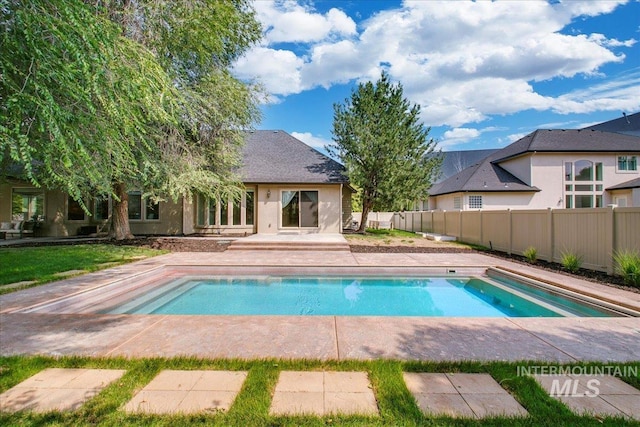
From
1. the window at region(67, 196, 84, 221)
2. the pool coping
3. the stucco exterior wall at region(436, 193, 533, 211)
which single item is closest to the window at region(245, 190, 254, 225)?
the window at region(67, 196, 84, 221)

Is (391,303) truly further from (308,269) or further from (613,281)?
(613,281)

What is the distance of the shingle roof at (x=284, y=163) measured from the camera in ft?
49.5

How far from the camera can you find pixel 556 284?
617 centimetres

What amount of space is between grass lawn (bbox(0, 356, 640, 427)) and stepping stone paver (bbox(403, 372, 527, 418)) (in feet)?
0.23

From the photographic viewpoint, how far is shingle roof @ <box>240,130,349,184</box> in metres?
15.1

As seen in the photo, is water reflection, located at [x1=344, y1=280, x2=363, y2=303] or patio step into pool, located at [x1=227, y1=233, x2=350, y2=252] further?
patio step into pool, located at [x1=227, y1=233, x2=350, y2=252]

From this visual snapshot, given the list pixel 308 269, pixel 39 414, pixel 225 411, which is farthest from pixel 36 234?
pixel 225 411

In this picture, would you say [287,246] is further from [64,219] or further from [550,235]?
[64,219]

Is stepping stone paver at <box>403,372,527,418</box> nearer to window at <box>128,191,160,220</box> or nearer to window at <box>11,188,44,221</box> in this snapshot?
window at <box>128,191,160,220</box>

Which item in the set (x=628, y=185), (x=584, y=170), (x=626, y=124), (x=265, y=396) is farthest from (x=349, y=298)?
(x=626, y=124)

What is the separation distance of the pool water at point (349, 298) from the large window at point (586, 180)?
1975cm

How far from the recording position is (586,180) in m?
21.4

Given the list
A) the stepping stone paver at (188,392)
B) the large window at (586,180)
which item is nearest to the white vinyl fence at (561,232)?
the stepping stone paver at (188,392)

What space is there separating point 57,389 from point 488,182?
24859 mm
